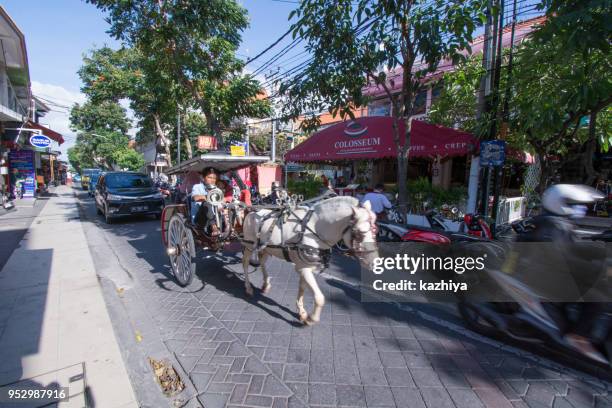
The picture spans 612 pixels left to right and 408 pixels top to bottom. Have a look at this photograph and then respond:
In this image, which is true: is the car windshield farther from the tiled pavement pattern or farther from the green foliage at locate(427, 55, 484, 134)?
the green foliage at locate(427, 55, 484, 134)

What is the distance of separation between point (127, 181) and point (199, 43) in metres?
6.19

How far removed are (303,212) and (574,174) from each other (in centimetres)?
1354

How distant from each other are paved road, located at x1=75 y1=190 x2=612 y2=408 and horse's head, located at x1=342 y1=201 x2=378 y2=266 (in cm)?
101

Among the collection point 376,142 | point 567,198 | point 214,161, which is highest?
point 376,142

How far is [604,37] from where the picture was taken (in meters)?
3.17

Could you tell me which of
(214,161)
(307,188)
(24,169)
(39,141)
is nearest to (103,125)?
(24,169)

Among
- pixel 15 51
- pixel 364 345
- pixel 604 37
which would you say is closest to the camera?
pixel 364 345

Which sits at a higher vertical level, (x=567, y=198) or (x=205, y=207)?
(x=567, y=198)

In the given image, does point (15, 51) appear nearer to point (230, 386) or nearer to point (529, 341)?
point (230, 386)

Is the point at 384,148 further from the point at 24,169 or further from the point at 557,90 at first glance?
the point at 24,169

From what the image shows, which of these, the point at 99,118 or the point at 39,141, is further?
the point at 99,118

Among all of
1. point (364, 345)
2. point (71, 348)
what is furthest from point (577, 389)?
point (71, 348)

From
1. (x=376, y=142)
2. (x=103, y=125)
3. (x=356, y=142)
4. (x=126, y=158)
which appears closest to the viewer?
(x=376, y=142)

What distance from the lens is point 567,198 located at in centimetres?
270
